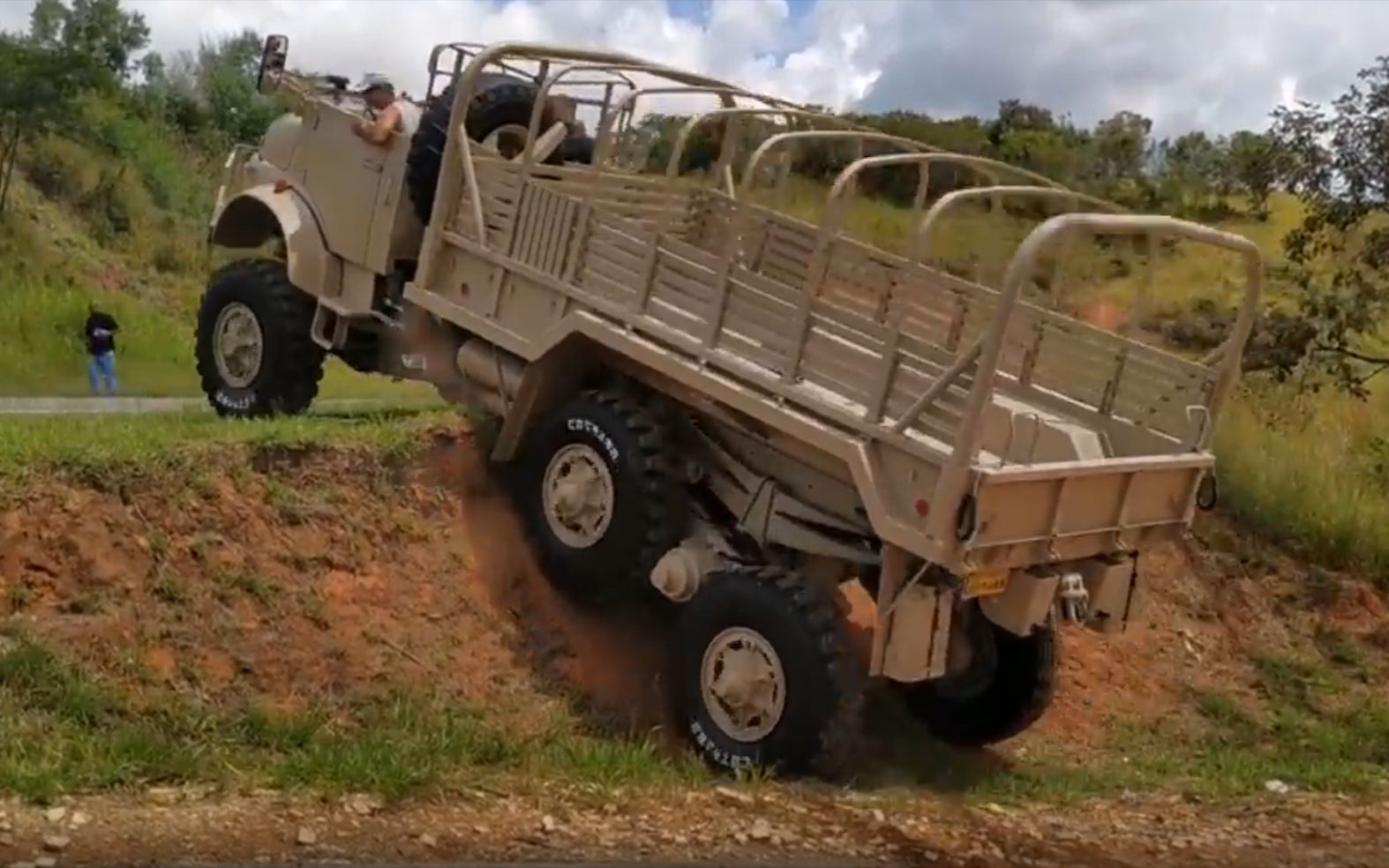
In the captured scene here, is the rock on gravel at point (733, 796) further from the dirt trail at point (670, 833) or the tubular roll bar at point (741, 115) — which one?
the tubular roll bar at point (741, 115)

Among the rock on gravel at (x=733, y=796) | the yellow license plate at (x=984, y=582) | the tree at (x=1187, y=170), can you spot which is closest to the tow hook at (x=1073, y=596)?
the yellow license plate at (x=984, y=582)

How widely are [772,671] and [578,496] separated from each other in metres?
1.71

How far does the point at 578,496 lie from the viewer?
920 cm

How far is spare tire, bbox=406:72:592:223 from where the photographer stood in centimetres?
1011

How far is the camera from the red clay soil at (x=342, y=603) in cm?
807

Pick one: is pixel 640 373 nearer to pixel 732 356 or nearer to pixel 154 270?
pixel 732 356

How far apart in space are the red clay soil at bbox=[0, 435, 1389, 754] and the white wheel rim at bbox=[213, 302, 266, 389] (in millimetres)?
1713

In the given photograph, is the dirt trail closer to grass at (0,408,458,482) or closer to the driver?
grass at (0,408,458,482)

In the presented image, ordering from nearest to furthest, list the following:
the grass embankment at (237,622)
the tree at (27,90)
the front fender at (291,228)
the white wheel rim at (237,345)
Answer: the grass embankment at (237,622) → the front fender at (291,228) → the white wheel rim at (237,345) → the tree at (27,90)

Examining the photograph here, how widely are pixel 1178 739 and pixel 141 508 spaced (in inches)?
240

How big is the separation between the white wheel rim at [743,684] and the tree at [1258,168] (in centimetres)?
738

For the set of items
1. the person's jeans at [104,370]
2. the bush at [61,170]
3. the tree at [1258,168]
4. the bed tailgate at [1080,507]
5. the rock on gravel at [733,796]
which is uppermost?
the tree at [1258,168]

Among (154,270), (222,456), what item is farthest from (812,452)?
(154,270)

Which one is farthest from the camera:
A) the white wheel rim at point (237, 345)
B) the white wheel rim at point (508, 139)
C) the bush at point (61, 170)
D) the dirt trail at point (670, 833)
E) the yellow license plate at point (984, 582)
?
the bush at point (61, 170)
